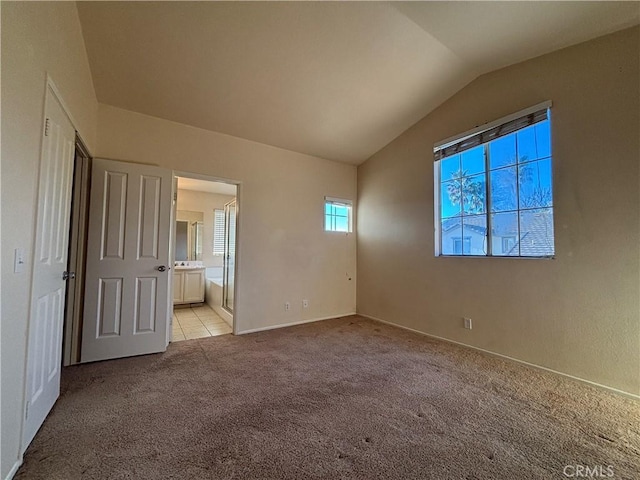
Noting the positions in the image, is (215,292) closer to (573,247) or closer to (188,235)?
(188,235)

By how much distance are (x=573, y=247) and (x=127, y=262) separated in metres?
4.37

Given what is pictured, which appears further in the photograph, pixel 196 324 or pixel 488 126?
pixel 196 324

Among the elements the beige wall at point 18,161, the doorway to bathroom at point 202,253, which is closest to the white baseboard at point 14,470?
the beige wall at point 18,161

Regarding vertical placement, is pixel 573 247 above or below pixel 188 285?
above

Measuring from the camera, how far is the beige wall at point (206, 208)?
600 cm

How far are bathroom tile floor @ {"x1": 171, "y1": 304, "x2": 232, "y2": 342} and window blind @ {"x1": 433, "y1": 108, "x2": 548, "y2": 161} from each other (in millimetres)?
3796

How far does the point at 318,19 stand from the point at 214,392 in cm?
317

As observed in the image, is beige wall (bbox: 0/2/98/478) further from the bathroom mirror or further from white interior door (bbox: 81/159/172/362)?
the bathroom mirror

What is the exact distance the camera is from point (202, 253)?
20.0 ft

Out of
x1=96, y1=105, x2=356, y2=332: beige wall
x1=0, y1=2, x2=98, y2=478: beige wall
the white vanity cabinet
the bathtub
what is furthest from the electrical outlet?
the white vanity cabinet

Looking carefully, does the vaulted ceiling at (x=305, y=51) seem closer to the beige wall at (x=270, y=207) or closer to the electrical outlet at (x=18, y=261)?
the beige wall at (x=270, y=207)

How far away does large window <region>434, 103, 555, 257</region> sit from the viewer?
2.67m

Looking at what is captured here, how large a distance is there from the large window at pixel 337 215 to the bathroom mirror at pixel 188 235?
3182 mm

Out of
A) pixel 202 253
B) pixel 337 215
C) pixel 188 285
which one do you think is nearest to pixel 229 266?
pixel 188 285
